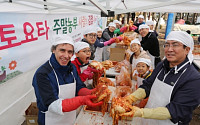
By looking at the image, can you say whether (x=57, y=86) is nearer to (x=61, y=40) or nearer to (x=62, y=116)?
(x=62, y=116)

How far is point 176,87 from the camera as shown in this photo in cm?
145

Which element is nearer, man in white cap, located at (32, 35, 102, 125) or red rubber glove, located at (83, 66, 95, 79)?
man in white cap, located at (32, 35, 102, 125)

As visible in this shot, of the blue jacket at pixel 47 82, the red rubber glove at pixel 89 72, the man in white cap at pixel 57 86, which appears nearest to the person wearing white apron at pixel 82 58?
the red rubber glove at pixel 89 72

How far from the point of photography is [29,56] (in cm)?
282

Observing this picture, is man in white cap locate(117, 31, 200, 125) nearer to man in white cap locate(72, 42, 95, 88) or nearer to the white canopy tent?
the white canopy tent

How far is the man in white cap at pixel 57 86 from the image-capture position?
1524 millimetres

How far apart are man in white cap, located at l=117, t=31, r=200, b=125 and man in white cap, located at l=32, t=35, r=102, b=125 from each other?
2.32 ft

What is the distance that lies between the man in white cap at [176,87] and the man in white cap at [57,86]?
27.9 inches

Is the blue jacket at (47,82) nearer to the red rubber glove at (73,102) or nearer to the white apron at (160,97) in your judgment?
the red rubber glove at (73,102)

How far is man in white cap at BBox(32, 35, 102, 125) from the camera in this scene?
1.52m

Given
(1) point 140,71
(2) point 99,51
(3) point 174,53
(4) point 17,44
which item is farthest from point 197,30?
(4) point 17,44

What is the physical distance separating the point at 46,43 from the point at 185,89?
2.95 meters

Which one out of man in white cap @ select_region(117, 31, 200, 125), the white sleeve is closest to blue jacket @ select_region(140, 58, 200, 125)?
man in white cap @ select_region(117, 31, 200, 125)

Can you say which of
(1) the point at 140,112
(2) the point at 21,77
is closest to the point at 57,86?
(1) the point at 140,112
